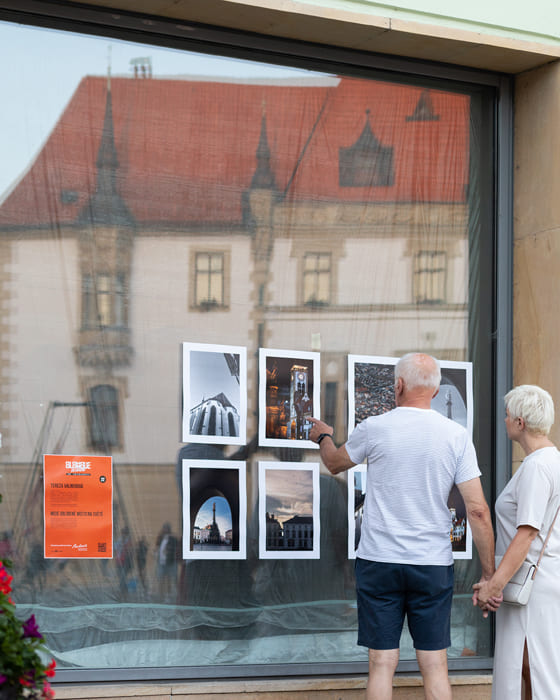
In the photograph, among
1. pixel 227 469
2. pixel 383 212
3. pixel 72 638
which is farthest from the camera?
pixel 383 212

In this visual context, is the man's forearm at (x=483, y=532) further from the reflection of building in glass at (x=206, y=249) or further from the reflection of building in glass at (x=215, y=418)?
the reflection of building in glass at (x=215, y=418)

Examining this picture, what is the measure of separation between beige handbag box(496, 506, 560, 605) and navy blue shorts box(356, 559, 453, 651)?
28cm

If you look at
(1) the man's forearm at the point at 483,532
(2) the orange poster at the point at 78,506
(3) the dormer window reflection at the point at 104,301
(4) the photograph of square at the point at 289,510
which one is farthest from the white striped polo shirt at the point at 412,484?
(3) the dormer window reflection at the point at 104,301

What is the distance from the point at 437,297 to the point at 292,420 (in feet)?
4.01

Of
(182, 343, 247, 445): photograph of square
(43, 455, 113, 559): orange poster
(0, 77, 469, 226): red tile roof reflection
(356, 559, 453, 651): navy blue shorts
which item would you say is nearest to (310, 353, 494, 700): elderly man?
(356, 559, 453, 651): navy blue shorts

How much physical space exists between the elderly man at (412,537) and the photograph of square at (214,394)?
104 centimetres

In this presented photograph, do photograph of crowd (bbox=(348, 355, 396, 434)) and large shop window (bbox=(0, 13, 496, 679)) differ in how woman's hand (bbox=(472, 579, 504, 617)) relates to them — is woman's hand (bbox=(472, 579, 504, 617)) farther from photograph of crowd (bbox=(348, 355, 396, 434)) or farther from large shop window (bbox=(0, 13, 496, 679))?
photograph of crowd (bbox=(348, 355, 396, 434))

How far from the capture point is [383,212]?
19.8 feet

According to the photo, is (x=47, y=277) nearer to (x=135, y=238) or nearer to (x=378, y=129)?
(x=135, y=238)

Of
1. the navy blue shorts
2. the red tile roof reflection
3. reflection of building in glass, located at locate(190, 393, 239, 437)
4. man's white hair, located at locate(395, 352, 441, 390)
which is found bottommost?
the navy blue shorts

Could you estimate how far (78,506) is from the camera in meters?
5.16

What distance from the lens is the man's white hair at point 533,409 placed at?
4.77 meters

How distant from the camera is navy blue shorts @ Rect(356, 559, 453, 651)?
4.60 metres

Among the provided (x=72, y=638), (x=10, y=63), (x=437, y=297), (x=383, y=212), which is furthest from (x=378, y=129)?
(x=72, y=638)
